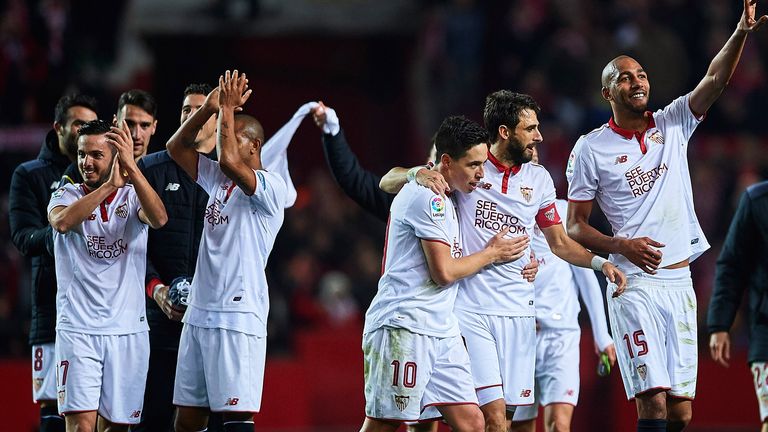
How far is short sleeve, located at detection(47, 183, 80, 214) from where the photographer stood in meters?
7.03

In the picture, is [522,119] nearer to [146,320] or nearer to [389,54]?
[146,320]

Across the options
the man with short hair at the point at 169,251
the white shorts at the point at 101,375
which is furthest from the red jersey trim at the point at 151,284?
the white shorts at the point at 101,375

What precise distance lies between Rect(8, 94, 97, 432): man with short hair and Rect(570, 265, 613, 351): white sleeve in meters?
3.80

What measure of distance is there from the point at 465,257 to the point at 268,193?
4.20 feet

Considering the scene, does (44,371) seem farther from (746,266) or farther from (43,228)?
(746,266)

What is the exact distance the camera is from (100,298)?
7.05 metres

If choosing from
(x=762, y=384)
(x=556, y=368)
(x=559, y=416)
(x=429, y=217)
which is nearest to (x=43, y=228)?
(x=429, y=217)

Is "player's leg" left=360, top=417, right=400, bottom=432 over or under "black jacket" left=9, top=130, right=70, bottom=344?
under

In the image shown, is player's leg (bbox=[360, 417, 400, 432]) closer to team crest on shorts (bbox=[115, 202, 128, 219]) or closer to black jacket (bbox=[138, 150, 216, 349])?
black jacket (bbox=[138, 150, 216, 349])

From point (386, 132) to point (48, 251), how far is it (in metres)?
11.0

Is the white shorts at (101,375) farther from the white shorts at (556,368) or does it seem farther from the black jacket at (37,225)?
the white shorts at (556,368)

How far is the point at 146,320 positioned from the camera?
7293mm

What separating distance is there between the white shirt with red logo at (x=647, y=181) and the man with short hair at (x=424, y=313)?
34.7 inches

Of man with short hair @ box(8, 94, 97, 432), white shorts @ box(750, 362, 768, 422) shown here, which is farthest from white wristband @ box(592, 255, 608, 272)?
man with short hair @ box(8, 94, 97, 432)
